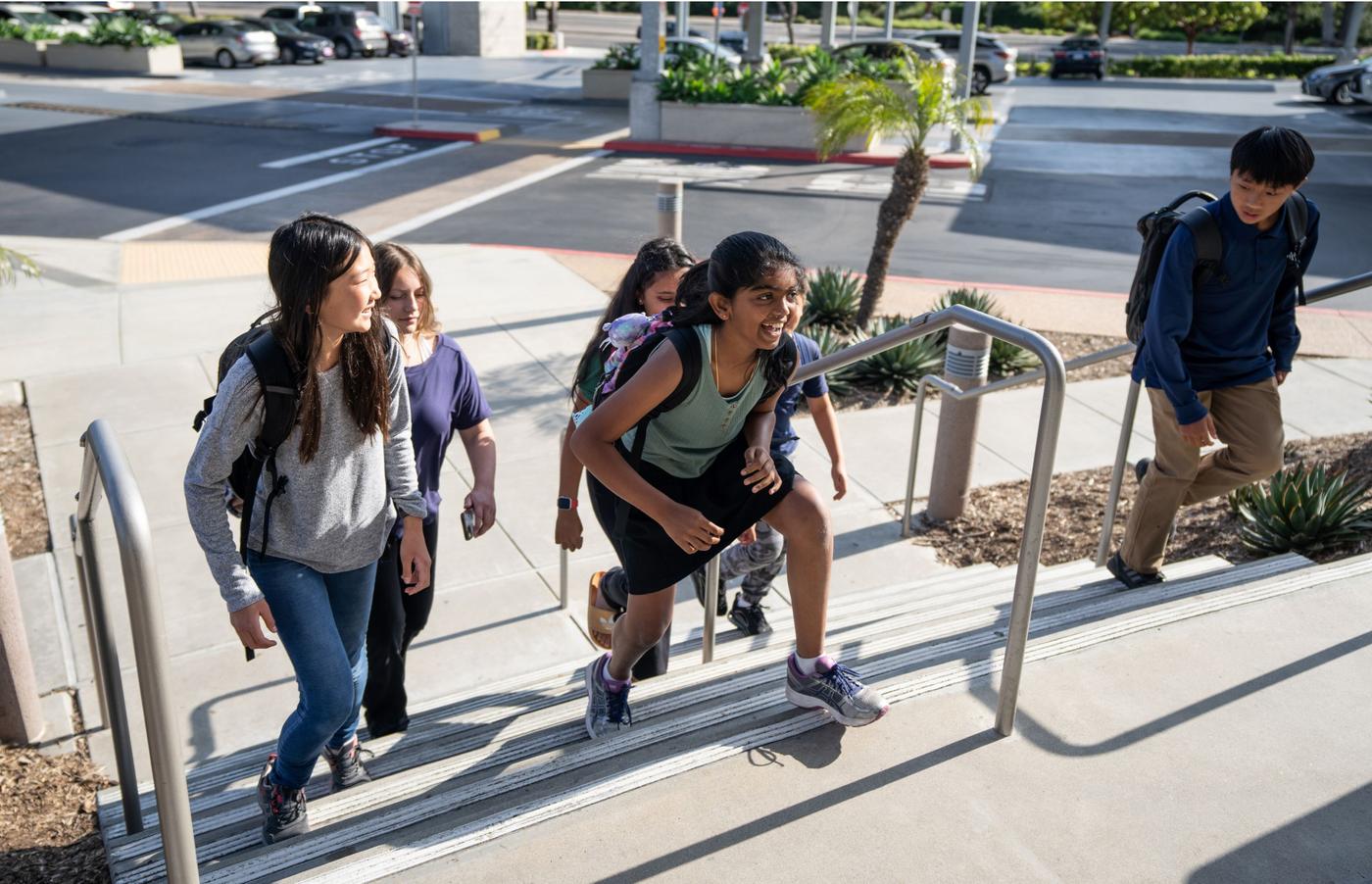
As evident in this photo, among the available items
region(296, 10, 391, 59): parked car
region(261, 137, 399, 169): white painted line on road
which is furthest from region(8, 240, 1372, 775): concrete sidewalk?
region(296, 10, 391, 59): parked car

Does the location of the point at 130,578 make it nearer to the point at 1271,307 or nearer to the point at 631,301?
the point at 631,301

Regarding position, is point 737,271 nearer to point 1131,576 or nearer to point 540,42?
point 1131,576

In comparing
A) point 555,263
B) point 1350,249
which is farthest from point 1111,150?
point 555,263

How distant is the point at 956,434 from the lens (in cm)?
631

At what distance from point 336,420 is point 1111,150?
21.5m

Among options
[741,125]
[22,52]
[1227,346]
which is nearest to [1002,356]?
[1227,346]

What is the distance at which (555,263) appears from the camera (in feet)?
39.9

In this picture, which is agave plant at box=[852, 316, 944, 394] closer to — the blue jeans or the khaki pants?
the khaki pants

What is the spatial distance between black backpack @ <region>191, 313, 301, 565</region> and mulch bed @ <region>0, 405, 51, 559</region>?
12.9ft

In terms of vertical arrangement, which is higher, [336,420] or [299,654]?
[336,420]

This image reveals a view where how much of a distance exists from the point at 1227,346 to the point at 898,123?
631cm

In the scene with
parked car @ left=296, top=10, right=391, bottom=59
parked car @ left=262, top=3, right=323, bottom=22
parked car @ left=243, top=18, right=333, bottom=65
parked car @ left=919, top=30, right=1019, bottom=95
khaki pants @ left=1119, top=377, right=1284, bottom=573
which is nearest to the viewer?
khaki pants @ left=1119, top=377, right=1284, bottom=573

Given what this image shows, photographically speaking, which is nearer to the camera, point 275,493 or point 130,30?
point 275,493

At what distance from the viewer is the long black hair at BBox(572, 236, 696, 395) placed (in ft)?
12.1
